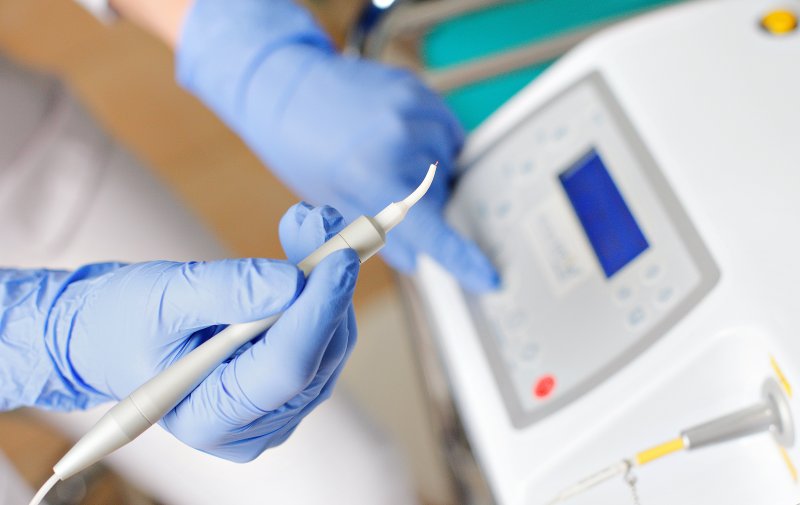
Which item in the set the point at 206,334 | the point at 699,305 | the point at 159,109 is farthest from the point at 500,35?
the point at 159,109

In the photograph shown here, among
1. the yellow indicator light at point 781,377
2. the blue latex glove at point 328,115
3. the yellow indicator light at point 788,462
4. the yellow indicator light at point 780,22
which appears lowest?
the yellow indicator light at point 788,462

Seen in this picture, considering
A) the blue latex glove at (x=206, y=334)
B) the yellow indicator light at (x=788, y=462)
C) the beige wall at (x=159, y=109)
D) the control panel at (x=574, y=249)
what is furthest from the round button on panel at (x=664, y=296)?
the beige wall at (x=159, y=109)

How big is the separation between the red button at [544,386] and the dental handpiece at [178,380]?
0.25m

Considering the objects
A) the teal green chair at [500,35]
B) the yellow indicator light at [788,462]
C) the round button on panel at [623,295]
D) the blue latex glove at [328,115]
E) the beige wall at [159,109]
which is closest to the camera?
the yellow indicator light at [788,462]

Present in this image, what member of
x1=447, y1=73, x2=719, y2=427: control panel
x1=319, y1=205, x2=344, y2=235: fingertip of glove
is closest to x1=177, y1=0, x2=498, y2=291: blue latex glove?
x1=447, y1=73, x2=719, y2=427: control panel

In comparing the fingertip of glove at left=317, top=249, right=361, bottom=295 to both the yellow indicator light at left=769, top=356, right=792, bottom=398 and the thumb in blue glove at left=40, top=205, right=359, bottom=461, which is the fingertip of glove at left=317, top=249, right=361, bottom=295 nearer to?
the thumb in blue glove at left=40, top=205, right=359, bottom=461

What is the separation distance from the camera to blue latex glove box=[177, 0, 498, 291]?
0.71m

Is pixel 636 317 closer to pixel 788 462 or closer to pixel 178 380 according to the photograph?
pixel 788 462

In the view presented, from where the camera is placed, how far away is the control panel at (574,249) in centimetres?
58

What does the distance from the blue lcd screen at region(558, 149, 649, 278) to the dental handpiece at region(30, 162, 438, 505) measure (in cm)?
24

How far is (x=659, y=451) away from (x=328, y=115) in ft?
1.40

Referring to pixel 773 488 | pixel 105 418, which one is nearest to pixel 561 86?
pixel 773 488

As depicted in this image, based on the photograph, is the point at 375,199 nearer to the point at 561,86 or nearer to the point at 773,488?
the point at 561,86

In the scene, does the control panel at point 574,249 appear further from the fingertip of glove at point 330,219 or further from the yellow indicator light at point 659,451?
the fingertip of glove at point 330,219
